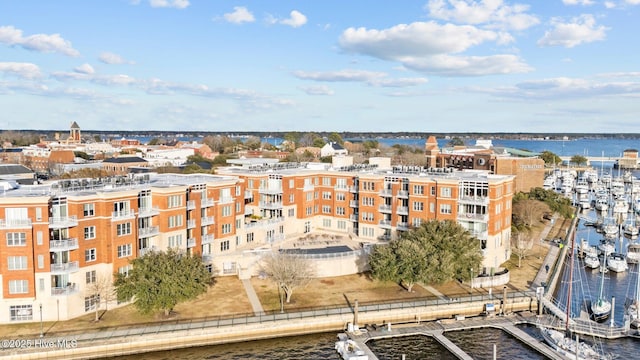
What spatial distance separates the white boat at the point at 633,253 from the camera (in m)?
81.7

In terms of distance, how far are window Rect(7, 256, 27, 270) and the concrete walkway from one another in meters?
22.9

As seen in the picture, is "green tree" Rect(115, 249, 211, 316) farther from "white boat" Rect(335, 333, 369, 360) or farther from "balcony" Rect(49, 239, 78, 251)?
"white boat" Rect(335, 333, 369, 360)

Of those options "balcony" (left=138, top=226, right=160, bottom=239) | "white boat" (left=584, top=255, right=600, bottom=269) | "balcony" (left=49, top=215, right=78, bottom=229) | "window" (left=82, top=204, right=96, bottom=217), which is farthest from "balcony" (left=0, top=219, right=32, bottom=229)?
"white boat" (left=584, top=255, right=600, bottom=269)

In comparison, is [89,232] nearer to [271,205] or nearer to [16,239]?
[16,239]

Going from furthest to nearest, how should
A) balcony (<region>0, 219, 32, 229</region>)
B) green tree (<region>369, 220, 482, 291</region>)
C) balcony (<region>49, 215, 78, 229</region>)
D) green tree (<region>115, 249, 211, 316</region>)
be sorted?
green tree (<region>369, 220, 482, 291</region>) → balcony (<region>49, 215, 78, 229</region>) → green tree (<region>115, 249, 211, 316</region>) → balcony (<region>0, 219, 32, 229</region>)

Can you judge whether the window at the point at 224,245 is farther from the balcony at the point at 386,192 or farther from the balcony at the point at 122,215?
the balcony at the point at 386,192

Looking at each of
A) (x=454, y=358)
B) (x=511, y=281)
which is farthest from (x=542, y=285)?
(x=454, y=358)

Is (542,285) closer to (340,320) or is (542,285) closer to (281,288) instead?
(340,320)

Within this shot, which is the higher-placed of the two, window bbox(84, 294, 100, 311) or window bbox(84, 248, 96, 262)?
window bbox(84, 248, 96, 262)

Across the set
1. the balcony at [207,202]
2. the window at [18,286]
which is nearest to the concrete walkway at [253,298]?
the balcony at [207,202]

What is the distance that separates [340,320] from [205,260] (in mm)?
20868

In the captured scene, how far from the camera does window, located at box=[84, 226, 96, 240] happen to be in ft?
170

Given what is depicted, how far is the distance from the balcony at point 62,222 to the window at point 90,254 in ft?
10.5

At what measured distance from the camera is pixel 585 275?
74.5 meters
